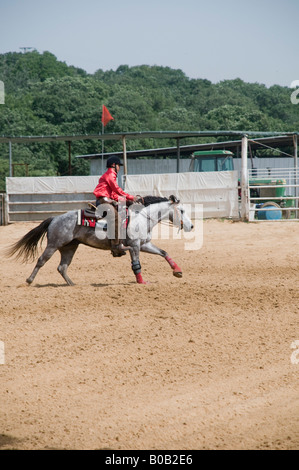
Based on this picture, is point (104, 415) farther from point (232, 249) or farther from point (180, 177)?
point (180, 177)

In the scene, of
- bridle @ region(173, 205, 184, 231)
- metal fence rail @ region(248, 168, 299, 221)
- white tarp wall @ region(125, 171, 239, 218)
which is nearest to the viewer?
bridle @ region(173, 205, 184, 231)

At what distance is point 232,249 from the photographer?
1616cm

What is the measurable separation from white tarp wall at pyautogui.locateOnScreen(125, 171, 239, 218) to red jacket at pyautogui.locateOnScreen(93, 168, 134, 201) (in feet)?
34.6

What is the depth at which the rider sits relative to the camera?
10.9 meters

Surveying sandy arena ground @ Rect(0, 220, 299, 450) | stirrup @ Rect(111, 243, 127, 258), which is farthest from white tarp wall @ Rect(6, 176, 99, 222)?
stirrup @ Rect(111, 243, 127, 258)

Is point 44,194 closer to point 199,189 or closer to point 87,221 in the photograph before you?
point 199,189

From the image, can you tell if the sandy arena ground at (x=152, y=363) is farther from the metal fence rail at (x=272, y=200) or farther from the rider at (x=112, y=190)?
the metal fence rail at (x=272, y=200)

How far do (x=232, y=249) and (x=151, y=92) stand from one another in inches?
2786

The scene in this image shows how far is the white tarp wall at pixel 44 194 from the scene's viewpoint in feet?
73.0

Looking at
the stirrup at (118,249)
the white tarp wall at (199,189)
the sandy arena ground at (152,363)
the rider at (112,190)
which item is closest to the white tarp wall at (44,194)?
the white tarp wall at (199,189)

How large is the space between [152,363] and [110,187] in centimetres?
476

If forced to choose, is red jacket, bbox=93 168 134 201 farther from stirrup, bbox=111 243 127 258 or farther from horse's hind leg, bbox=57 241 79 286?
horse's hind leg, bbox=57 241 79 286

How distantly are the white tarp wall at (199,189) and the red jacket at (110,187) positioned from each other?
34.6 ft
